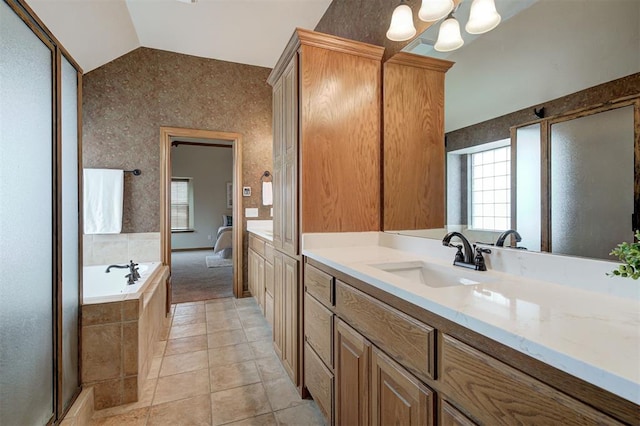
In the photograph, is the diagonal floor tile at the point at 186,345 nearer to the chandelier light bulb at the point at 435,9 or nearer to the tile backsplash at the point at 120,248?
the tile backsplash at the point at 120,248

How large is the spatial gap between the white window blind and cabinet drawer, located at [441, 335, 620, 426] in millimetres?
8139

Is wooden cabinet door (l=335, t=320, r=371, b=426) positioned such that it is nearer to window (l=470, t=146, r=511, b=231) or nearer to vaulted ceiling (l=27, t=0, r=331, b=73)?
window (l=470, t=146, r=511, b=231)

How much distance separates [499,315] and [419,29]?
1697 millimetres

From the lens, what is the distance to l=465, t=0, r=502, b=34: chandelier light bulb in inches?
51.4

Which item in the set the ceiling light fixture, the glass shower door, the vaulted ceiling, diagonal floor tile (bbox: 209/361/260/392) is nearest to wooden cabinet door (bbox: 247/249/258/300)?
diagonal floor tile (bbox: 209/361/260/392)

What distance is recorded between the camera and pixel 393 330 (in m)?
1.00

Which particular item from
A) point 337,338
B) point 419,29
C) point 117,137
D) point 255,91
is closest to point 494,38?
point 419,29

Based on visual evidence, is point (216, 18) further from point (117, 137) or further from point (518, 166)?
point (518, 166)

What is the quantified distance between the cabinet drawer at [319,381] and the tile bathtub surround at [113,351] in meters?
1.06

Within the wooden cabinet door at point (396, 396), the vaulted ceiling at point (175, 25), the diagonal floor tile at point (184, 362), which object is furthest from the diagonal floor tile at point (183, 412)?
the vaulted ceiling at point (175, 25)

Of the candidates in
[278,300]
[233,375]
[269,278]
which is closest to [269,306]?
[269,278]

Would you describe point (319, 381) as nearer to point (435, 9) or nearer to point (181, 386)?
point (181, 386)

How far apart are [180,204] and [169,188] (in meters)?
4.81

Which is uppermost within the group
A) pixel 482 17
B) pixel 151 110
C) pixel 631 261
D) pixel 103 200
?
Answer: pixel 151 110
